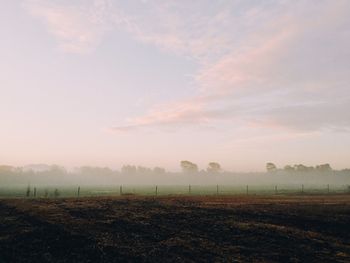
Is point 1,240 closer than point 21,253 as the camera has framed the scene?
No

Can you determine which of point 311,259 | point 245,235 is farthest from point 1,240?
point 311,259

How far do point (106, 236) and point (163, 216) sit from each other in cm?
1063

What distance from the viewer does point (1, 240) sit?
21734mm

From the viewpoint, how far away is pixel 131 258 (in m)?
17.3

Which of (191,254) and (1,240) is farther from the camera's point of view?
(1,240)

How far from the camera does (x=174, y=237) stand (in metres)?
22.4

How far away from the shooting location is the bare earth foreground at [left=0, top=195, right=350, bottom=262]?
17.7 m

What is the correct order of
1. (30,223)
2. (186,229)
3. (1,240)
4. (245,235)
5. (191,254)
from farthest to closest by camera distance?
1. (30,223)
2. (186,229)
3. (245,235)
4. (1,240)
5. (191,254)

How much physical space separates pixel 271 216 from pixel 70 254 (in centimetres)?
2165

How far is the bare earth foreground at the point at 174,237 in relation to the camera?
17688mm

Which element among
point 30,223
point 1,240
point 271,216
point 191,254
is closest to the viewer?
point 191,254

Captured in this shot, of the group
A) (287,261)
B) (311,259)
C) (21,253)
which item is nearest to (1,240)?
(21,253)

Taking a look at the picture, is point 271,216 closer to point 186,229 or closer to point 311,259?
point 186,229

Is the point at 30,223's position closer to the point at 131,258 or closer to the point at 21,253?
the point at 21,253
